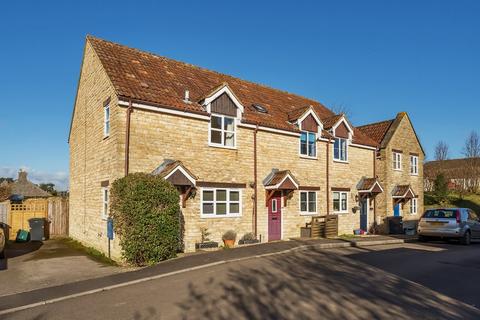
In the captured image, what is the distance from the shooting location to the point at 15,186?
40312 mm

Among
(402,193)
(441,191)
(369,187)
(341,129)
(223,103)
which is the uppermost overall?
(223,103)

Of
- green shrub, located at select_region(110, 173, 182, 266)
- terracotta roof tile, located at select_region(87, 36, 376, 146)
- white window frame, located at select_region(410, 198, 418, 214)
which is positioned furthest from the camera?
white window frame, located at select_region(410, 198, 418, 214)

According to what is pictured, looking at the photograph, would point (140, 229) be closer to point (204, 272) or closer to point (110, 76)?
point (204, 272)

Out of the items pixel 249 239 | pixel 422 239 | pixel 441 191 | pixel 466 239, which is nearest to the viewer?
pixel 249 239

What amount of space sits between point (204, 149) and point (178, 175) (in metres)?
2.39

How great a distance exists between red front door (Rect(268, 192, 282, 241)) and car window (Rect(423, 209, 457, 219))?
8064 millimetres

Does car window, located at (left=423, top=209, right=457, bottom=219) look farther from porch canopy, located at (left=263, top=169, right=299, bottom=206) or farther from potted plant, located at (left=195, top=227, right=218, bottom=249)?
potted plant, located at (left=195, top=227, right=218, bottom=249)

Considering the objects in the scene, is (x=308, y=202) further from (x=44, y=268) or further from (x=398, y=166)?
(x=44, y=268)

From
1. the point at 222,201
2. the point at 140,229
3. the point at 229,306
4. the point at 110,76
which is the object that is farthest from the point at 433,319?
the point at 110,76

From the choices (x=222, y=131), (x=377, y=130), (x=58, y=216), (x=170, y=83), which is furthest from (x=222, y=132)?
(x=377, y=130)

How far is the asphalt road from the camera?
7.31m

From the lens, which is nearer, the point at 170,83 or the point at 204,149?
the point at 204,149

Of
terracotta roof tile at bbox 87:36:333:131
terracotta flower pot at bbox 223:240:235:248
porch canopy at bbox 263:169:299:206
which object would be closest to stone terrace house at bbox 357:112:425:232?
terracotta roof tile at bbox 87:36:333:131

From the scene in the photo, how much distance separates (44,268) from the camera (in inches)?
489
